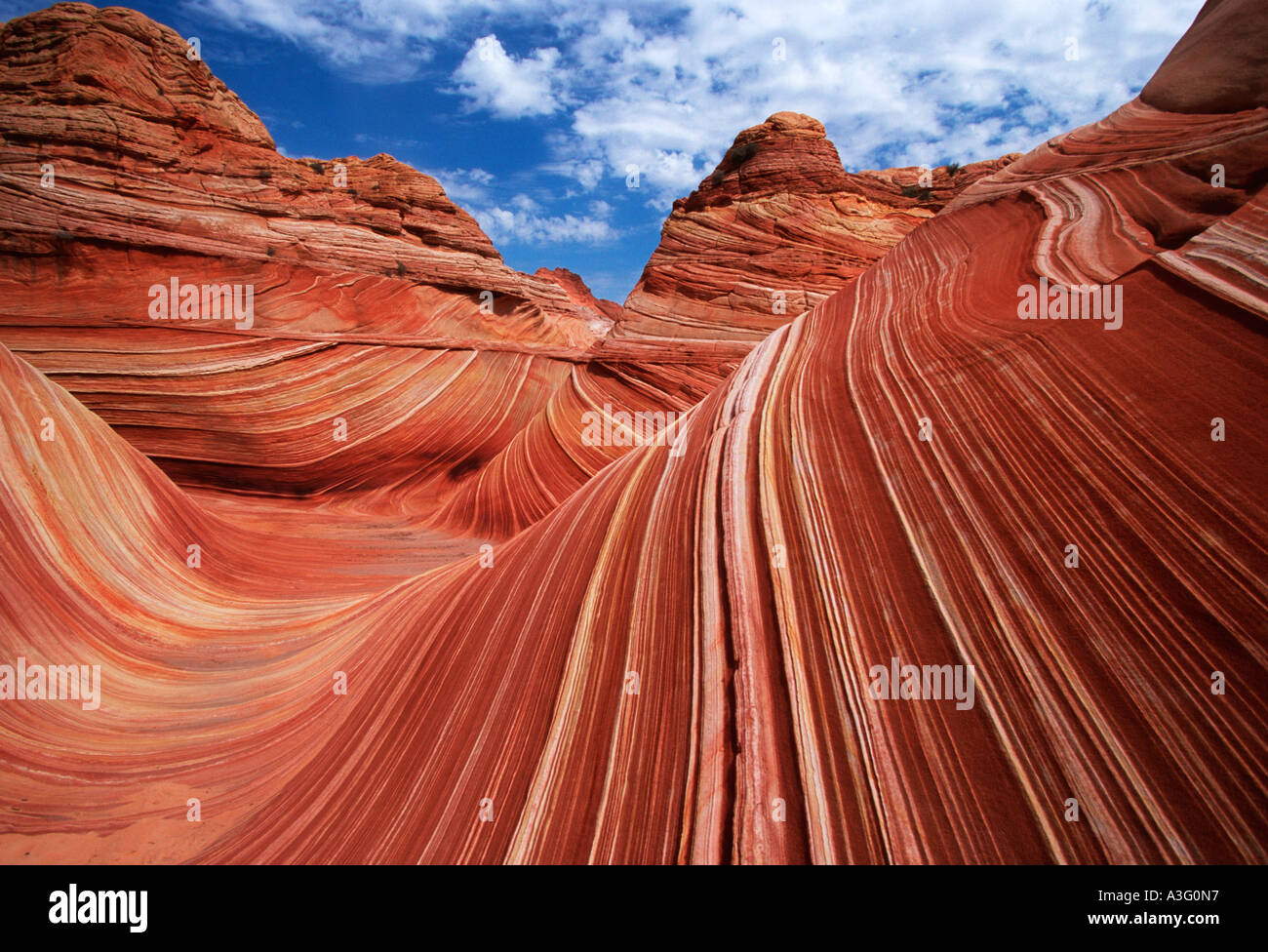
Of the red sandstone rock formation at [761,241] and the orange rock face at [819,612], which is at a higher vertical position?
the red sandstone rock formation at [761,241]

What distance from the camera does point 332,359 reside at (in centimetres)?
916

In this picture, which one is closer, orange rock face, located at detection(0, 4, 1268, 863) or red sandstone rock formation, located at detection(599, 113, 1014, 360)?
orange rock face, located at detection(0, 4, 1268, 863)

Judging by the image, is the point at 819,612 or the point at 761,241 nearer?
the point at 819,612

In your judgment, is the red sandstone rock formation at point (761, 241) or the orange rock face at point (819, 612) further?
the red sandstone rock formation at point (761, 241)

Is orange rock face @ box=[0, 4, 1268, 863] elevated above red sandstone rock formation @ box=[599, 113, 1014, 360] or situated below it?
below

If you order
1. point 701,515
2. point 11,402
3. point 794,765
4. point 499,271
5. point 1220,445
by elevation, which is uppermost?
point 499,271

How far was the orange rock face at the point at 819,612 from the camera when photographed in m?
1.61

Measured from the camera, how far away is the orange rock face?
1609 millimetres

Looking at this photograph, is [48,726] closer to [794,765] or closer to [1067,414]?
[794,765]

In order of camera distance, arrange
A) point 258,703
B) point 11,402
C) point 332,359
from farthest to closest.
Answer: point 332,359 < point 11,402 < point 258,703

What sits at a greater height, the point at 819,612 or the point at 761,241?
the point at 761,241

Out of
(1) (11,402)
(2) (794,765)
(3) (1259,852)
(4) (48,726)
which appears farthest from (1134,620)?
(1) (11,402)

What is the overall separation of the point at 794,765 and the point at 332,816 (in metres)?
2.04

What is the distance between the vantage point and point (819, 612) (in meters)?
2.22
